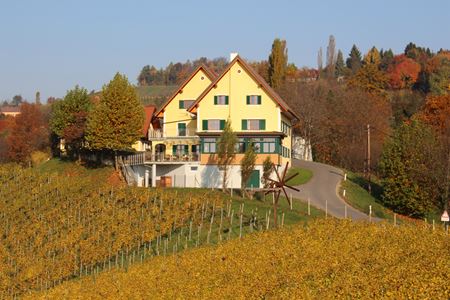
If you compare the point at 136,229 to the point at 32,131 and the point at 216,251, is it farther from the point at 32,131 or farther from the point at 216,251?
the point at 32,131

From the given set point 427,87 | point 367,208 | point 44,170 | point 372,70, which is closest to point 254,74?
point 367,208

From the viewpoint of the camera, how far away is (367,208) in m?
50.6

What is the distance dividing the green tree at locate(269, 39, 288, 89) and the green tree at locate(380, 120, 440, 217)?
155 ft

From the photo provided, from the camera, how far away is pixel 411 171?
5094 cm

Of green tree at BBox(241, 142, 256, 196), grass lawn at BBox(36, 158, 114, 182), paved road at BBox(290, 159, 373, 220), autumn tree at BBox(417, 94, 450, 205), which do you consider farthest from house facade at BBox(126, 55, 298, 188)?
autumn tree at BBox(417, 94, 450, 205)

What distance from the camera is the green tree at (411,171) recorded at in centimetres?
5027

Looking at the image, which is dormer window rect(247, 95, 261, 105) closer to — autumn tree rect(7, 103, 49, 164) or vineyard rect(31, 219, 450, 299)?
vineyard rect(31, 219, 450, 299)

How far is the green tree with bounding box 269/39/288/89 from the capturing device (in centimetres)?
10050

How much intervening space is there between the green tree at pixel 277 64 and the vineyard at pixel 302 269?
68.4 meters

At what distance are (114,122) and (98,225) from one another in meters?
18.0

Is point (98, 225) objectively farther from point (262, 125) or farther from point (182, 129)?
point (182, 129)

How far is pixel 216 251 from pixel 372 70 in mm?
90457

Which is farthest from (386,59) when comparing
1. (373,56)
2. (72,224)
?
(72,224)

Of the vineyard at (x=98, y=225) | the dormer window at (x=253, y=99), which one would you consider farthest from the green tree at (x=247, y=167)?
the dormer window at (x=253, y=99)
